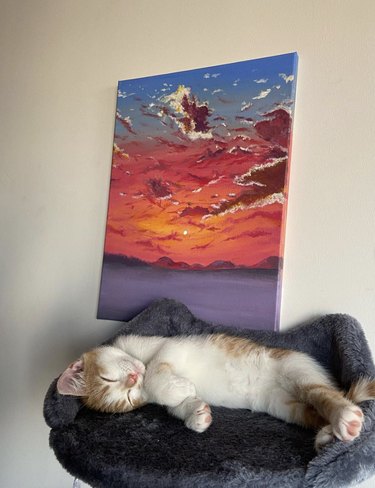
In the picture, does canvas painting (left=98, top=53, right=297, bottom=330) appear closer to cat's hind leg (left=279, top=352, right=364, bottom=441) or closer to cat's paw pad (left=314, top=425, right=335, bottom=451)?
cat's hind leg (left=279, top=352, right=364, bottom=441)

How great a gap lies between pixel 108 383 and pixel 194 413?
0.25 m

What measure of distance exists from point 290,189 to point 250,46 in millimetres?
431

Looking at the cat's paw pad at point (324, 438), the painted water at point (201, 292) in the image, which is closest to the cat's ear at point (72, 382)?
the painted water at point (201, 292)

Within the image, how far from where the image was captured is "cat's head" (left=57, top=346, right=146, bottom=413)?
3.17ft

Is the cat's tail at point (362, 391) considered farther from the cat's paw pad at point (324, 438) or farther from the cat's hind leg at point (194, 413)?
the cat's hind leg at point (194, 413)

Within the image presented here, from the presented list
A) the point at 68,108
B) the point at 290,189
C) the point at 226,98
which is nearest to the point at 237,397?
the point at 290,189

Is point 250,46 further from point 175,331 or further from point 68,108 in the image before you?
point 175,331

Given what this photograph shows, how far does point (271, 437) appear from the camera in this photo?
0.80 meters

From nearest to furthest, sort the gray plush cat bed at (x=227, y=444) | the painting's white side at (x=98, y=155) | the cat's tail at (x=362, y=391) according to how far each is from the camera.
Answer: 1. the gray plush cat bed at (x=227, y=444)
2. the cat's tail at (x=362, y=391)
3. the painting's white side at (x=98, y=155)

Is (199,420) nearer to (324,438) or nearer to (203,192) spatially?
(324,438)

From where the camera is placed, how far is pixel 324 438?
68 centimetres

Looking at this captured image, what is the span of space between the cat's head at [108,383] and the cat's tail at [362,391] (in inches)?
17.5

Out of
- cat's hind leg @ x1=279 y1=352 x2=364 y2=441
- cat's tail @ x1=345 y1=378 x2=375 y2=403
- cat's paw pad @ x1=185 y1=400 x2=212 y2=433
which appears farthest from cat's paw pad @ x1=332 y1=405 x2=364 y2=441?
cat's paw pad @ x1=185 y1=400 x2=212 y2=433

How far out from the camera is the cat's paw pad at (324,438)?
2.21 feet
